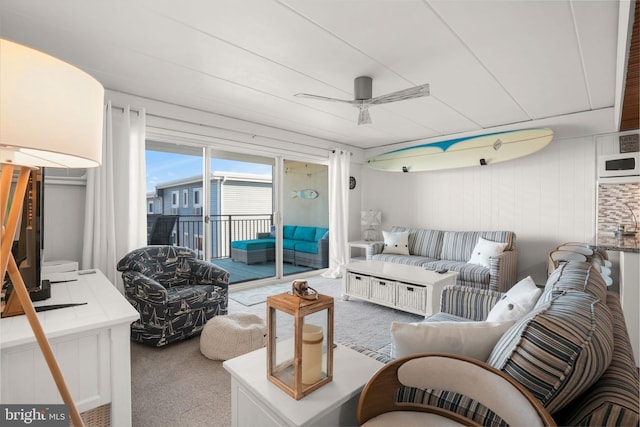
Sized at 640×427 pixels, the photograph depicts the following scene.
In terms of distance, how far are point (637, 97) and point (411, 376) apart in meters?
3.20

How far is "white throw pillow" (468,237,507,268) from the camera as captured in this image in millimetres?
3867

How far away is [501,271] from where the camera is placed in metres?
3.60

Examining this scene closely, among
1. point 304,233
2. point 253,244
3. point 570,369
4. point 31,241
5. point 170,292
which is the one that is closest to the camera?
point 570,369

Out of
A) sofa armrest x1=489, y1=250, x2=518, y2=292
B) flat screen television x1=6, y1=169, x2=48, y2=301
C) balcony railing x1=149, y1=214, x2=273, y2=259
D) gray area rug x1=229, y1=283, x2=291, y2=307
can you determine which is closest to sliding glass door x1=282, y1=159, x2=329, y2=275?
balcony railing x1=149, y1=214, x2=273, y2=259

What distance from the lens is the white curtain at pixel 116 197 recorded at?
299 cm

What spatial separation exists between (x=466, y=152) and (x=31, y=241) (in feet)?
15.7

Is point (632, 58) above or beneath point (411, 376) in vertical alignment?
above

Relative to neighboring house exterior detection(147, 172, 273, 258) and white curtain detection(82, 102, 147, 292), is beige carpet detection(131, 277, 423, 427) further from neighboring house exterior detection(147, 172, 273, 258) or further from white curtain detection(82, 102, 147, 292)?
neighboring house exterior detection(147, 172, 273, 258)

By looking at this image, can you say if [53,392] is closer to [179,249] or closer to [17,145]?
[17,145]

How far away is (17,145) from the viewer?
27.5 inches

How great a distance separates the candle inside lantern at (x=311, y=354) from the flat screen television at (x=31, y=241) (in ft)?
4.71

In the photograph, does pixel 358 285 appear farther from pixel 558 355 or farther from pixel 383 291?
pixel 558 355

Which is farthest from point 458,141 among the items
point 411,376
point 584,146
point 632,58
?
point 411,376

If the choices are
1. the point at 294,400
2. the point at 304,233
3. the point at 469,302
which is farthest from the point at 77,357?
the point at 304,233
